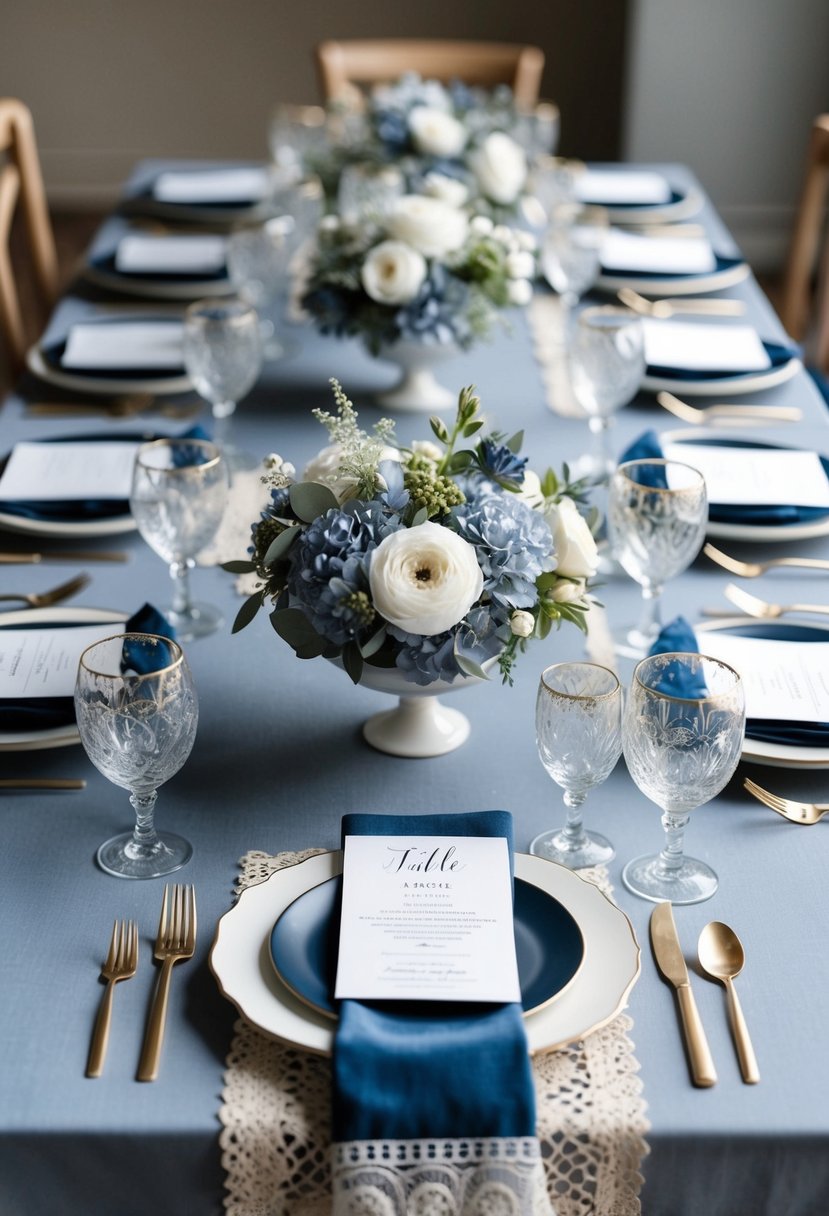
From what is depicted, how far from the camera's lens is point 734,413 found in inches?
75.2

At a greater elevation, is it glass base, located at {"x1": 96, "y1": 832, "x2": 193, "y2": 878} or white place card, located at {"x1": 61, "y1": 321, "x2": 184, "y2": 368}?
white place card, located at {"x1": 61, "y1": 321, "x2": 184, "y2": 368}

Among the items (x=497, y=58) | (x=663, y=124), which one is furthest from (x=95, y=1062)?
(x=663, y=124)

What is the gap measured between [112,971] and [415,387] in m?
1.16

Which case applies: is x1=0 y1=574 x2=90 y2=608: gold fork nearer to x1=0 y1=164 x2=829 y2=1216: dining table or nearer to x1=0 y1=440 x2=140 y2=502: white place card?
x1=0 y1=164 x2=829 y2=1216: dining table

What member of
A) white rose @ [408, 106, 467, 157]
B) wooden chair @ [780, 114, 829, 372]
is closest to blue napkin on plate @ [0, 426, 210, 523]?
white rose @ [408, 106, 467, 157]

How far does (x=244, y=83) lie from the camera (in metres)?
5.37

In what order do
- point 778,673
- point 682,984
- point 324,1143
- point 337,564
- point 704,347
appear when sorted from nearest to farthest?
1. point 324,1143
2. point 682,984
3. point 337,564
4. point 778,673
5. point 704,347

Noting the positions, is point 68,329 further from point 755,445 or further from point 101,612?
point 755,445

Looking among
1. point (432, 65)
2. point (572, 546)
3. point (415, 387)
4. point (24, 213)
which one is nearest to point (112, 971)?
point (572, 546)

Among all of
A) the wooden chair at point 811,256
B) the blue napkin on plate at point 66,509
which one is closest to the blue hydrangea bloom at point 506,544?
the blue napkin on plate at point 66,509

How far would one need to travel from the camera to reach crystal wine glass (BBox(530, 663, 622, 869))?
3.42 ft

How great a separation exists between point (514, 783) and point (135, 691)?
Result: 36 cm

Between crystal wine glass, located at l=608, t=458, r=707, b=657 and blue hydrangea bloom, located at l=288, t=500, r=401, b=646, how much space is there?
1.13 ft

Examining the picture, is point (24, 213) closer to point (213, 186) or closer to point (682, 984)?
point (213, 186)
